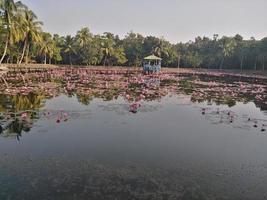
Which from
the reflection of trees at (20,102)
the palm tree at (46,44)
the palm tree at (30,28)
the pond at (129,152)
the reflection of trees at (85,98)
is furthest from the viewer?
the palm tree at (46,44)

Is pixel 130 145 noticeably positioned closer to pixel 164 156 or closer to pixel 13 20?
pixel 164 156

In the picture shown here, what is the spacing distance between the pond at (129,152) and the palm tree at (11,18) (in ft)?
70.5

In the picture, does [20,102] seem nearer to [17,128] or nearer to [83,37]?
[17,128]

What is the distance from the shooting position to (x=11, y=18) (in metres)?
35.6

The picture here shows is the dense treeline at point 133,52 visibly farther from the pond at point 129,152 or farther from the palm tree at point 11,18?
the pond at point 129,152

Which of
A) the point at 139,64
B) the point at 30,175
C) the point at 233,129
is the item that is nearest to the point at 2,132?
the point at 30,175

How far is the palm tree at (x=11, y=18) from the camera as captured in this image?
31.9 metres

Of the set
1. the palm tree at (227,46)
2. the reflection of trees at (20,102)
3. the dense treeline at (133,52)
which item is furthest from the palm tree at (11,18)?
the palm tree at (227,46)

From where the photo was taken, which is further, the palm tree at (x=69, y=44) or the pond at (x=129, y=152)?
the palm tree at (x=69, y=44)

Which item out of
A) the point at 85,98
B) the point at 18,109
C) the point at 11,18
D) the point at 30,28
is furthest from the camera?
the point at 30,28

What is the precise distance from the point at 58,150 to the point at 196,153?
3.74 metres

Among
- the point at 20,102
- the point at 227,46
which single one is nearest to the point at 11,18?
the point at 20,102

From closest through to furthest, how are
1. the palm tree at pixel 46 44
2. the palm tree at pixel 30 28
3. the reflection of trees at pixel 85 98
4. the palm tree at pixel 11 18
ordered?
the reflection of trees at pixel 85 98
the palm tree at pixel 11 18
the palm tree at pixel 30 28
the palm tree at pixel 46 44

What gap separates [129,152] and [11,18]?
33731 mm
